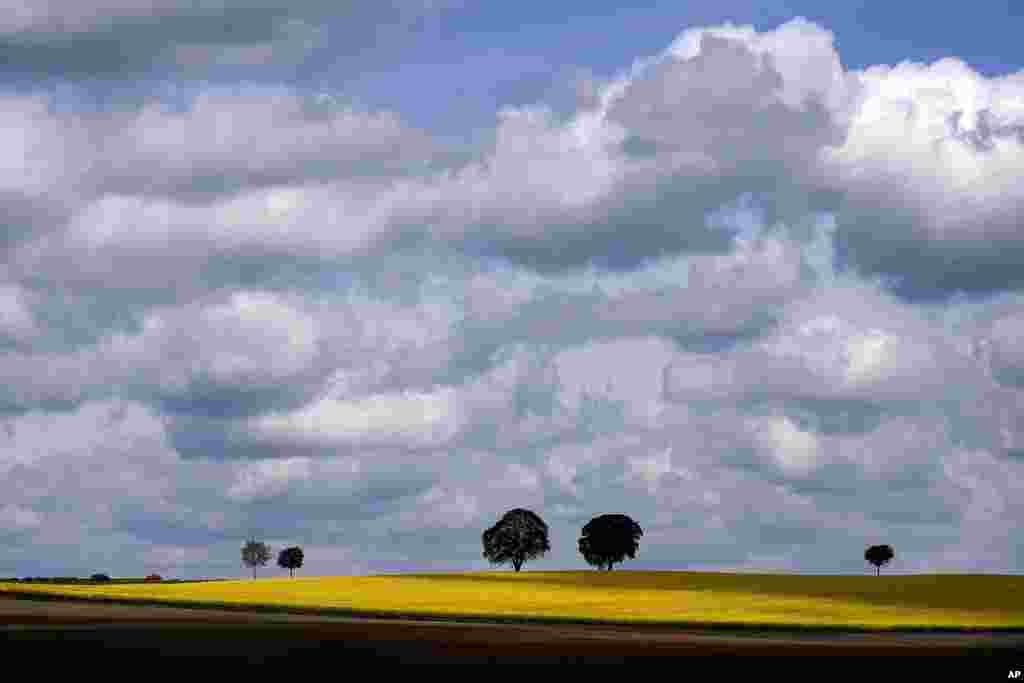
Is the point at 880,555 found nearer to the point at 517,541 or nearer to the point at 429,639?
the point at 517,541

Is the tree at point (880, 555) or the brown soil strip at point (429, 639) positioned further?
the tree at point (880, 555)

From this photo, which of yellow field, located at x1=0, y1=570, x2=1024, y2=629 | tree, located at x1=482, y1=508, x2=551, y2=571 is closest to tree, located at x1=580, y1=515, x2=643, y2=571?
tree, located at x1=482, y1=508, x2=551, y2=571

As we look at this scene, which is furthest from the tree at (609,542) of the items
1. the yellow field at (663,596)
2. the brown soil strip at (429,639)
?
the brown soil strip at (429,639)

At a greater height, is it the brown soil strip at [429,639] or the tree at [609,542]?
the tree at [609,542]

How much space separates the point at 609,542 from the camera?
177 metres

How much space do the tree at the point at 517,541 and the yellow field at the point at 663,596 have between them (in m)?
29.0

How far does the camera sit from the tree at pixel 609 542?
17725 centimetres

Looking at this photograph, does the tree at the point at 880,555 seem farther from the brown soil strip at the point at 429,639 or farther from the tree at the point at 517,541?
the brown soil strip at the point at 429,639

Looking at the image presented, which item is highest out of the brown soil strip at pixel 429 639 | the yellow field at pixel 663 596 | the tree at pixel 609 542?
the tree at pixel 609 542

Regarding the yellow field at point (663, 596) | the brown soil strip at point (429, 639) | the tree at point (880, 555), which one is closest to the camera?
the brown soil strip at point (429, 639)

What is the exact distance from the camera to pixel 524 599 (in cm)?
10419

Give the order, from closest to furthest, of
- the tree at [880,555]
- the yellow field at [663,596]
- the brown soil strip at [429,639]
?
the brown soil strip at [429,639], the yellow field at [663,596], the tree at [880,555]

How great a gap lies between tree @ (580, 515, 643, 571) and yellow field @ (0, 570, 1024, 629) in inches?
929

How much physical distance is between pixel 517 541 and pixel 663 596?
7348 cm
